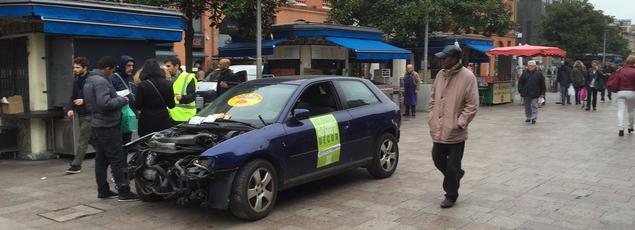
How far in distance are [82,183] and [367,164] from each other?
11.8ft

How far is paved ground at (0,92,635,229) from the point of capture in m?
5.44

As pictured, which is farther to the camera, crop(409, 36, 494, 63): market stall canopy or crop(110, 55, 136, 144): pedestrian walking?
crop(409, 36, 494, 63): market stall canopy

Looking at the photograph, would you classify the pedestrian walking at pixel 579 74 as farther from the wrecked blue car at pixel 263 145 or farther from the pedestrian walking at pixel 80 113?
the pedestrian walking at pixel 80 113

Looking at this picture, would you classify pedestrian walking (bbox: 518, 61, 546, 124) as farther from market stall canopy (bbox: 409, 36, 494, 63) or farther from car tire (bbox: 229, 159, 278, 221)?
car tire (bbox: 229, 159, 278, 221)

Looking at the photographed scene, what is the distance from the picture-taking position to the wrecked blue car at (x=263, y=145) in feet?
17.1

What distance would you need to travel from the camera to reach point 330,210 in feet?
19.3

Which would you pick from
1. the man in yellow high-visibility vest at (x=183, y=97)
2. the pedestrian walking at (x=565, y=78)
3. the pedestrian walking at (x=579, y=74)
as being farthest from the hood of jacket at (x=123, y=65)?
the pedestrian walking at (x=565, y=78)

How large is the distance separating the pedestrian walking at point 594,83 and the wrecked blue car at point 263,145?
12989mm

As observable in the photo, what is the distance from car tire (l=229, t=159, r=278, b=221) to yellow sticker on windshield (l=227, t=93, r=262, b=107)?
908 millimetres

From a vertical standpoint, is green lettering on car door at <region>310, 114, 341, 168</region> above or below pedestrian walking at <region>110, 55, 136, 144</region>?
below

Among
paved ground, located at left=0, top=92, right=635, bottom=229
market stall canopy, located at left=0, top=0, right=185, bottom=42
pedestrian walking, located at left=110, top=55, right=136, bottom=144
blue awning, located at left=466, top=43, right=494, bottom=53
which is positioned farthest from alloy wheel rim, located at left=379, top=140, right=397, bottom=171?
blue awning, located at left=466, top=43, right=494, bottom=53

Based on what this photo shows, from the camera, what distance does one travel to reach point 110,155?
620cm

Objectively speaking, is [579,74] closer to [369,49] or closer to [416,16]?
[416,16]

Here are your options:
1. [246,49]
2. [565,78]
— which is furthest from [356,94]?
[565,78]
